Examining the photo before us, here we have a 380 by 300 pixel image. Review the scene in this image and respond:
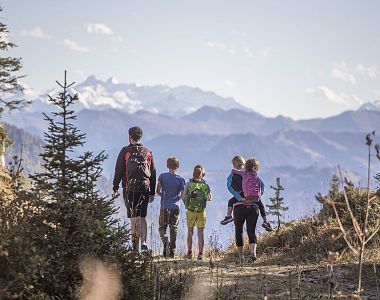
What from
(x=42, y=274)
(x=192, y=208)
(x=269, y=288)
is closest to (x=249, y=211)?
(x=192, y=208)

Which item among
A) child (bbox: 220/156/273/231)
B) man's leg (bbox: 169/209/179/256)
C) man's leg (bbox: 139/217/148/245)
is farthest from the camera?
man's leg (bbox: 169/209/179/256)

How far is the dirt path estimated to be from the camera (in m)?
7.98

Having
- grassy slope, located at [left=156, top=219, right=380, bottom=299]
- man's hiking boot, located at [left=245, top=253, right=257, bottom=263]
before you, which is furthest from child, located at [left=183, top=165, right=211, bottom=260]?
man's hiking boot, located at [left=245, top=253, right=257, bottom=263]

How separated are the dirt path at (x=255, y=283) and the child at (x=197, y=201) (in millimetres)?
2811

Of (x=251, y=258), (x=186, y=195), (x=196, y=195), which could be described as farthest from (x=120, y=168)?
(x=251, y=258)

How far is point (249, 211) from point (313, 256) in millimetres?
1817

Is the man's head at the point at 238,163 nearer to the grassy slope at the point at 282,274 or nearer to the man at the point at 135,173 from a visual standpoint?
the grassy slope at the point at 282,274

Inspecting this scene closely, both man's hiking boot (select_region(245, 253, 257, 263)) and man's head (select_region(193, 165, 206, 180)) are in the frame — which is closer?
man's hiking boot (select_region(245, 253, 257, 263))

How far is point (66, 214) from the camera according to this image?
6688mm

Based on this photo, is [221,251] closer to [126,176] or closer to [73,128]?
[126,176]

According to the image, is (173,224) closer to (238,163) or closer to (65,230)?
(238,163)

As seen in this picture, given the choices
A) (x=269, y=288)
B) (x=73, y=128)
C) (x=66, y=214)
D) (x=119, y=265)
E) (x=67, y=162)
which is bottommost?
(x=269, y=288)

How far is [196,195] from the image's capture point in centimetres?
1362

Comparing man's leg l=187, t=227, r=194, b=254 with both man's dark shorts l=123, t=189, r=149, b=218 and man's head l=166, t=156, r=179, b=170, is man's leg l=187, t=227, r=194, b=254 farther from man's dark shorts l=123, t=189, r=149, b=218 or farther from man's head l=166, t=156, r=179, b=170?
man's dark shorts l=123, t=189, r=149, b=218
